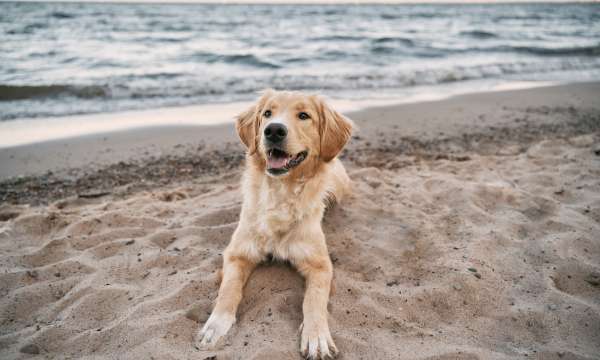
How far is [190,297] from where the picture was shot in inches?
111

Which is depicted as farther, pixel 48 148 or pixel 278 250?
pixel 48 148

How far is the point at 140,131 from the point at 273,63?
680 centimetres

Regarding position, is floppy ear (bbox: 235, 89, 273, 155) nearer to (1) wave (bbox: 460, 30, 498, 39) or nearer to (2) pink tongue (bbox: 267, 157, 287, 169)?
(2) pink tongue (bbox: 267, 157, 287, 169)

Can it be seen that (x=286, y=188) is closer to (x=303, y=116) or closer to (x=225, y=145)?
(x=303, y=116)

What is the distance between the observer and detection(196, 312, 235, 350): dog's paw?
237cm

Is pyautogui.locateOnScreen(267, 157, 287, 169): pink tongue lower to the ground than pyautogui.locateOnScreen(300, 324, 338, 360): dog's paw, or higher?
higher

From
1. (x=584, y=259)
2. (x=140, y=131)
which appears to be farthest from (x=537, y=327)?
(x=140, y=131)

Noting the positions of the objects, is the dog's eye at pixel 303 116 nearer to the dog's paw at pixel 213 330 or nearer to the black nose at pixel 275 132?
the black nose at pixel 275 132

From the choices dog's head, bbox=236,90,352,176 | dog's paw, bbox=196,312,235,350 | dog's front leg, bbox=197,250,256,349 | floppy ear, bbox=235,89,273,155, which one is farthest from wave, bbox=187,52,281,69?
dog's paw, bbox=196,312,235,350

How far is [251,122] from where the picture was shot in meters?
3.42

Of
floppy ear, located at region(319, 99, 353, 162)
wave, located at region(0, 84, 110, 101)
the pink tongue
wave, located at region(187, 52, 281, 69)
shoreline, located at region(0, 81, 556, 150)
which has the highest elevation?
floppy ear, located at region(319, 99, 353, 162)

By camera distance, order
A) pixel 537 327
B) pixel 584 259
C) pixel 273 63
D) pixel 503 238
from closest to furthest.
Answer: pixel 537 327 → pixel 584 259 → pixel 503 238 → pixel 273 63

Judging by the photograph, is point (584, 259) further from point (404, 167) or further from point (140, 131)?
point (140, 131)

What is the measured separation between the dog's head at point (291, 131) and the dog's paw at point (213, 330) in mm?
1114
